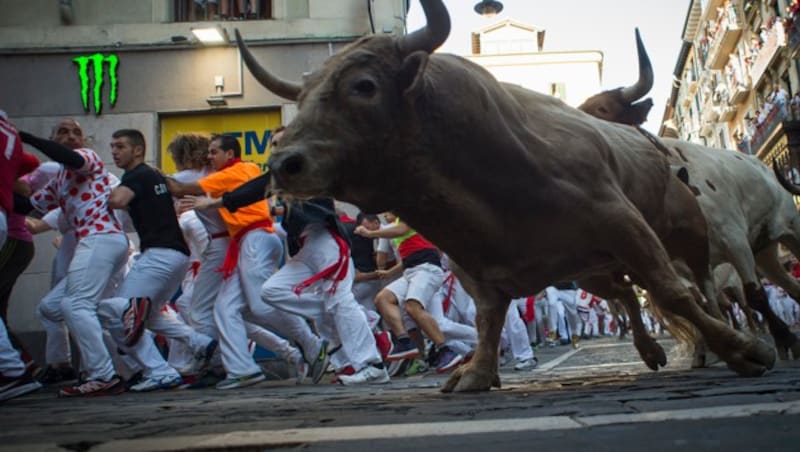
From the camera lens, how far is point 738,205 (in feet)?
25.1

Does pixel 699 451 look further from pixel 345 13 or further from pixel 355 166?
pixel 345 13

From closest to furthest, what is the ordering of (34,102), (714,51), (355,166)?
(355,166)
(34,102)
(714,51)

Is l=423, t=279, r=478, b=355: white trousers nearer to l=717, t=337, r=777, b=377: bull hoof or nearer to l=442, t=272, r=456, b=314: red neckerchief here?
l=442, t=272, r=456, b=314: red neckerchief

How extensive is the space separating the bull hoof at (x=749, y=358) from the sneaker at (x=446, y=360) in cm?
444

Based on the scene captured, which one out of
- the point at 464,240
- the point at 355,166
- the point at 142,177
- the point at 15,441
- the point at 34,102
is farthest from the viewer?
the point at 34,102

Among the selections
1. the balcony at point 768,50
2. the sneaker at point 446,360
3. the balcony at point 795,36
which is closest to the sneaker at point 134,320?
the sneaker at point 446,360

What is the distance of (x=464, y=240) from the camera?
4.18 meters

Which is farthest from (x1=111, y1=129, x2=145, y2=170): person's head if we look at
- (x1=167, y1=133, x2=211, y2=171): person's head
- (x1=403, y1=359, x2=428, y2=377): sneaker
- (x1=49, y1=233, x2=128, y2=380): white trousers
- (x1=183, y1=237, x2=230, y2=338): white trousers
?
(x1=403, y1=359, x2=428, y2=377): sneaker

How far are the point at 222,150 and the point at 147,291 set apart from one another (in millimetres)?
1397

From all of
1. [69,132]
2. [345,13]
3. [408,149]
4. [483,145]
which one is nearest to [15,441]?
[408,149]

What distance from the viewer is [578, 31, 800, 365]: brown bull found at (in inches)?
240

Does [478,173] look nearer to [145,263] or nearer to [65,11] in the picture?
[145,263]

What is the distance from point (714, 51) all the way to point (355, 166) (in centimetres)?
5299

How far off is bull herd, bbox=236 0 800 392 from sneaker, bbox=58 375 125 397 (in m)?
3.24
